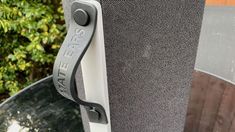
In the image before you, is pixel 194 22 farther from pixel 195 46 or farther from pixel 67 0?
pixel 67 0

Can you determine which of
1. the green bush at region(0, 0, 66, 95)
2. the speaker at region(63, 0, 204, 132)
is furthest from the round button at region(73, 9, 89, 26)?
the green bush at region(0, 0, 66, 95)

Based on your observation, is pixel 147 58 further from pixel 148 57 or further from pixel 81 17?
pixel 81 17

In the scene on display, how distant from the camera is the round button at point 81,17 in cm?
47

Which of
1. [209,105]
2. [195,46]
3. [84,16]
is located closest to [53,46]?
[209,105]

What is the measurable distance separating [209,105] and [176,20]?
29.6 inches

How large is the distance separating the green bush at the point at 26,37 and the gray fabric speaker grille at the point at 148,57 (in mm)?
1520

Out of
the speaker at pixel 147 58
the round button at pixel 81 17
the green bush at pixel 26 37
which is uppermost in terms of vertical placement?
the round button at pixel 81 17

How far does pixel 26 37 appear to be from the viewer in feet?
7.27

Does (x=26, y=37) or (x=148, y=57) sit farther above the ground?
(x=148, y=57)

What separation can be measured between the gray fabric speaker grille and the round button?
1.7 inches

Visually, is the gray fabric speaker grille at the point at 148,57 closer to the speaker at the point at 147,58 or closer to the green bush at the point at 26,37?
the speaker at the point at 147,58

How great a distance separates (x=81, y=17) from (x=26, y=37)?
186 cm

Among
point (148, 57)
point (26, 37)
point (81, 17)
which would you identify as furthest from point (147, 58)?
point (26, 37)

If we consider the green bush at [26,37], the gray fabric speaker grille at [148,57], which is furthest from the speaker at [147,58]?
the green bush at [26,37]
